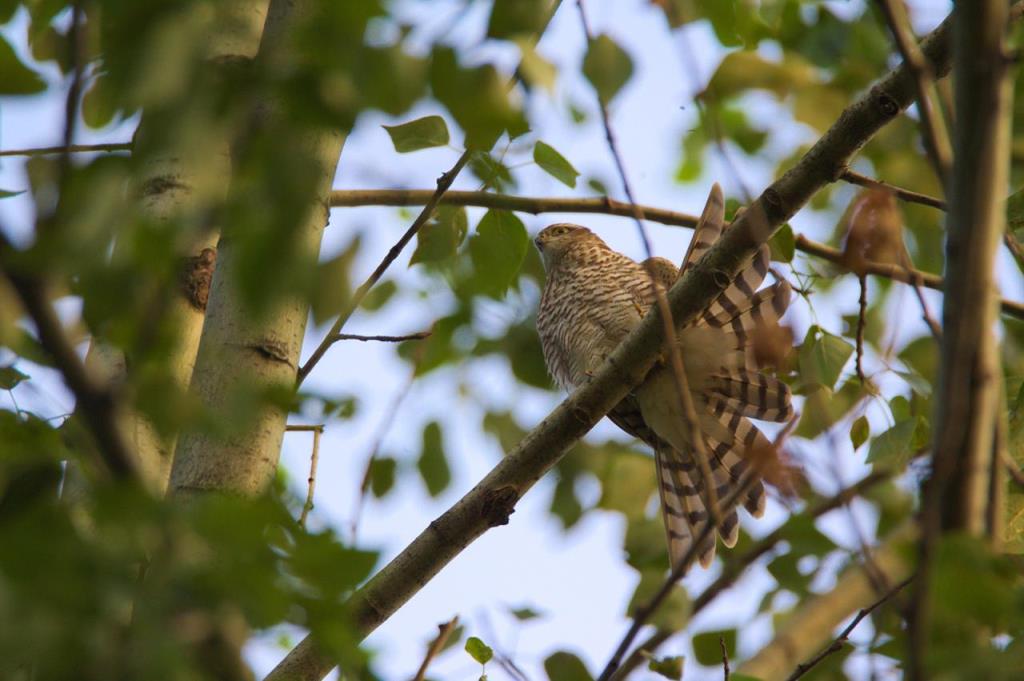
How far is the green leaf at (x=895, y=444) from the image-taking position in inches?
96.9

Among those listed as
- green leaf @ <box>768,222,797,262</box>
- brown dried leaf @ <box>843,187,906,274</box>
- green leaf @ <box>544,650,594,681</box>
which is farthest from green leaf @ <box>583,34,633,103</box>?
green leaf @ <box>544,650,594,681</box>

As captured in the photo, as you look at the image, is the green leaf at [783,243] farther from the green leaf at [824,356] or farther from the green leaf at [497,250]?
the green leaf at [497,250]

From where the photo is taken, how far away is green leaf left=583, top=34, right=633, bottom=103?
164 cm

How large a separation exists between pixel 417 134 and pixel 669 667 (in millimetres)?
1204

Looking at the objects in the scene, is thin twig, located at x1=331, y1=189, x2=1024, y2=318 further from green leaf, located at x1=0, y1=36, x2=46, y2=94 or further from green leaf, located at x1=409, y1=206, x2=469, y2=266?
green leaf, located at x1=0, y1=36, x2=46, y2=94

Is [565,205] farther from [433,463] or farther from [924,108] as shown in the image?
[924,108]

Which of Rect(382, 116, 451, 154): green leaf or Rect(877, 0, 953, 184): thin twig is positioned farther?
Rect(382, 116, 451, 154): green leaf

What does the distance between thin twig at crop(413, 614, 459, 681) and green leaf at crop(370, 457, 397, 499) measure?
1394mm

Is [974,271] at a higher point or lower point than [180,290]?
higher

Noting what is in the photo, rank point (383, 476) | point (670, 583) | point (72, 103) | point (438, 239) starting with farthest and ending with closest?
1. point (383, 476)
2. point (438, 239)
3. point (670, 583)
4. point (72, 103)

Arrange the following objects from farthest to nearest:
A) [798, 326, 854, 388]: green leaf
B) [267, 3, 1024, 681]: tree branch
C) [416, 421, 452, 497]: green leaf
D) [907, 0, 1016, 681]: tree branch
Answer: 1. [416, 421, 452, 497]: green leaf
2. [798, 326, 854, 388]: green leaf
3. [267, 3, 1024, 681]: tree branch
4. [907, 0, 1016, 681]: tree branch

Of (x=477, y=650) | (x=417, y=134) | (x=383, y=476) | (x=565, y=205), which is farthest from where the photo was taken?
(x=383, y=476)

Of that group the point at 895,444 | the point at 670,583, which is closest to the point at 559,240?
the point at 895,444

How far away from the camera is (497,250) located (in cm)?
249
